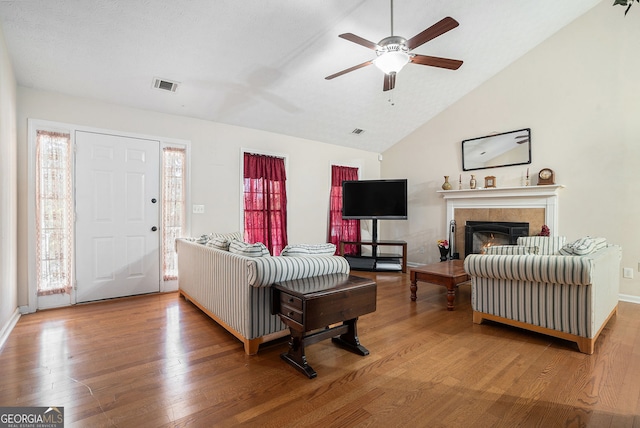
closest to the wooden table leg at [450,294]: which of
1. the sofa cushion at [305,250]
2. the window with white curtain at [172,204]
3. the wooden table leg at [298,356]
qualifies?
the sofa cushion at [305,250]

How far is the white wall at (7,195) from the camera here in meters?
2.70

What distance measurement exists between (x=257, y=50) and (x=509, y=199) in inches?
175

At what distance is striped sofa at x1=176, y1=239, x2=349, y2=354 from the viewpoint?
94.3 inches

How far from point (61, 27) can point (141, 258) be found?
2.69 metres

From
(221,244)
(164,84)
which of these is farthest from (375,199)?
(164,84)

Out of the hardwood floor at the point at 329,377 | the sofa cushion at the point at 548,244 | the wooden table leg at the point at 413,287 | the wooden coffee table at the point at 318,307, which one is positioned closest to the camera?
the hardwood floor at the point at 329,377

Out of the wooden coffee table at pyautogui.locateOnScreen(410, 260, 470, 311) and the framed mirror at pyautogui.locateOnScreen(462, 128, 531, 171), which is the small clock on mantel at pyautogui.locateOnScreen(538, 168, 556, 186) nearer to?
the framed mirror at pyautogui.locateOnScreen(462, 128, 531, 171)

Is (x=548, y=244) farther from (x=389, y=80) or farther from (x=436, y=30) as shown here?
(x=436, y=30)

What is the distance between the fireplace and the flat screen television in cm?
117

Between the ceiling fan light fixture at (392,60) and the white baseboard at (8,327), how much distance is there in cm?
406

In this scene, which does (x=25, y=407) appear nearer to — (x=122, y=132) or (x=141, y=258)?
(x=141, y=258)

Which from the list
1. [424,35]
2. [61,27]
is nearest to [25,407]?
[61,27]

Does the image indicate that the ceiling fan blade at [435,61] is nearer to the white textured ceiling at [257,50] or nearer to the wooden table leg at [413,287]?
the white textured ceiling at [257,50]

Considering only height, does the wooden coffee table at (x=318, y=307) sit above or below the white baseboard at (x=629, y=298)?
above
